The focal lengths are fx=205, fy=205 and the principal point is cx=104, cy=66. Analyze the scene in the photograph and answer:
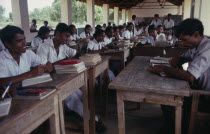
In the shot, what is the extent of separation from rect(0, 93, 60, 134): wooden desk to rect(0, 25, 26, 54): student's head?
807 mm

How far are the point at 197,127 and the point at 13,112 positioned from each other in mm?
1489

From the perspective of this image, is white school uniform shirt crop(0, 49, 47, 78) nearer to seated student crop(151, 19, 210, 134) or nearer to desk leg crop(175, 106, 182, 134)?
seated student crop(151, 19, 210, 134)

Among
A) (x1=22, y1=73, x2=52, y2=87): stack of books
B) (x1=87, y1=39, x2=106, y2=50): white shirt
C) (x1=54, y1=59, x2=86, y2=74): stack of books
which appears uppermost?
(x1=87, y1=39, x2=106, y2=50): white shirt

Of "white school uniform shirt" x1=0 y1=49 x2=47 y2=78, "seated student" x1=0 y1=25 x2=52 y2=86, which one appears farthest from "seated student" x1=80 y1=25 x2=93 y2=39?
"seated student" x1=0 y1=25 x2=52 y2=86

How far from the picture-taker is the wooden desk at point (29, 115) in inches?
44.9

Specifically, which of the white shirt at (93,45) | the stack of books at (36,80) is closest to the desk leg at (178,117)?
the stack of books at (36,80)

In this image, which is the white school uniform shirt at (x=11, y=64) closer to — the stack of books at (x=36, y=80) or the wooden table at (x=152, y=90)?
the stack of books at (x=36, y=80)

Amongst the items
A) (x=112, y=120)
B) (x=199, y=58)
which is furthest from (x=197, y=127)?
(x=112, y=120)

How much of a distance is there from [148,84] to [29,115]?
1.00 meters

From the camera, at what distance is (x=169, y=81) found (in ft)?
6.12

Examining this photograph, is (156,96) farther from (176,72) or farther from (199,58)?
(199,58)

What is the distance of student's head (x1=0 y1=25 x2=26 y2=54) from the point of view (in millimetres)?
2029

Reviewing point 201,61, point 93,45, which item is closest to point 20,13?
point 93,45

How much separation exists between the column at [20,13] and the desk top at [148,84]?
5433 millimetres
